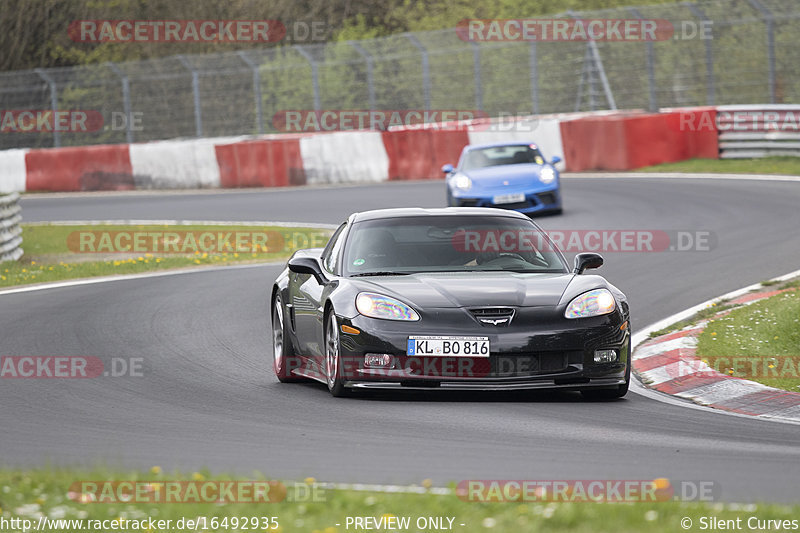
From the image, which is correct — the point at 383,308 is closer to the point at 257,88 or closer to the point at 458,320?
the point at 458,320

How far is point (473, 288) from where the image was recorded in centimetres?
847

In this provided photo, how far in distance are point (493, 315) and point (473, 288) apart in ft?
1.15

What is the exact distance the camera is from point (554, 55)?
30.8m

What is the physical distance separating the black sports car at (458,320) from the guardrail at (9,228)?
11317 mm

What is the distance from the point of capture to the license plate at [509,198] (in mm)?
21297

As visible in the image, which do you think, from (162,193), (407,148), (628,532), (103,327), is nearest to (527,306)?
(628,532)

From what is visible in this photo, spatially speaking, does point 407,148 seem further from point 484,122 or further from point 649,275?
point 649,275

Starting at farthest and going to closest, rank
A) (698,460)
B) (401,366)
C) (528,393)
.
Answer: (528,393) < (401,366) < (698,460)

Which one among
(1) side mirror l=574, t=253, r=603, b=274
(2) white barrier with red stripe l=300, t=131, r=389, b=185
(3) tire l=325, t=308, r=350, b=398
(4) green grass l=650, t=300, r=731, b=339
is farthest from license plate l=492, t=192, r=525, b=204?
(3) tire l=325, t=308, r=350, b=398

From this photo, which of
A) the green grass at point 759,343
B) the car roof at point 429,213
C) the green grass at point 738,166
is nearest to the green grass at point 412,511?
the green grass at point 759,343

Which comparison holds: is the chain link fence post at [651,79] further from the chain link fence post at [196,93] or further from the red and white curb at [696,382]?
the red and white curb at [696,382]

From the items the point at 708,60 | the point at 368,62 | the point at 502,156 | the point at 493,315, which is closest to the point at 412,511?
the point at 493,315

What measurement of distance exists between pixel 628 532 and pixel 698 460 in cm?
160

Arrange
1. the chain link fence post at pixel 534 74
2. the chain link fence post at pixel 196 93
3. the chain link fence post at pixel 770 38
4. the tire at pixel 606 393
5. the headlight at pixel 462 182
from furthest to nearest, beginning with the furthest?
1. the chain link fence post at pixel 196 93
2. the chain link fence post at pixel 534 74
3. the chain link fence post at pixel 770 38
4. the headlight at pixel 462 182
5. the tire at pixel 606 393
